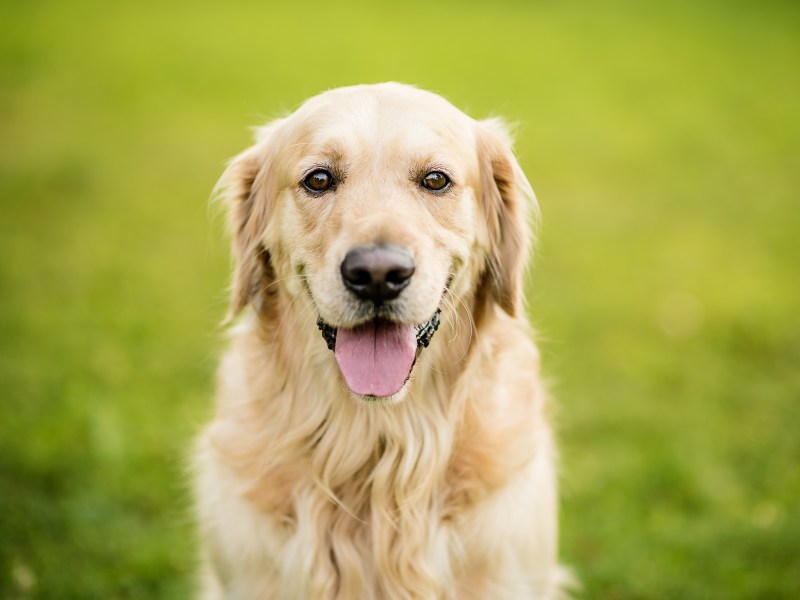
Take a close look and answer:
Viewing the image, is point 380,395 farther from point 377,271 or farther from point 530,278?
point 530,278

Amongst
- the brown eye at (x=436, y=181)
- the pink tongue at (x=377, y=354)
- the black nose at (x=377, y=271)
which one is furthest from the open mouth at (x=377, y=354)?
the brown eye at (x=436, y=181)

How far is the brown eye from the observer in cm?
295

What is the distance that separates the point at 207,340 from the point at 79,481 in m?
1.81

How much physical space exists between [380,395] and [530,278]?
4.42m

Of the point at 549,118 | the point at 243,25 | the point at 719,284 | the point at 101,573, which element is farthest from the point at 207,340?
the point at 243,25

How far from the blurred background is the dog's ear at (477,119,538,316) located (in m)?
1.72

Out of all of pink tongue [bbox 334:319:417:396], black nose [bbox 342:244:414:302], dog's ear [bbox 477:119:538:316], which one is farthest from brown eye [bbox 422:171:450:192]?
pink tongue [bbox 334:319:417:396]

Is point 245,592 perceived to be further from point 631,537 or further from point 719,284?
point 719,284

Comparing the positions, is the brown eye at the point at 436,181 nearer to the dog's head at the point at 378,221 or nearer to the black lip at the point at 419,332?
the dog's head at the point at 378,221

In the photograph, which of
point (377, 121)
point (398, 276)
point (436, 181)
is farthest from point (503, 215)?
point (398, 276)

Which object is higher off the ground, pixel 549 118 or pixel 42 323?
pixel 549 118

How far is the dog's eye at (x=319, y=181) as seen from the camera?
2939 mm

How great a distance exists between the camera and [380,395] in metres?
2.71

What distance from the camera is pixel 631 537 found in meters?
4.29
